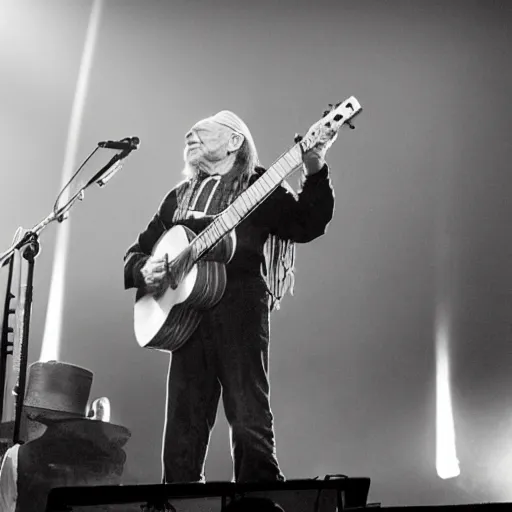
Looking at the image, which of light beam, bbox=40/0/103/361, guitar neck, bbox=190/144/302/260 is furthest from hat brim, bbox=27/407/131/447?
guitar neck, bbox=190/144/302/260

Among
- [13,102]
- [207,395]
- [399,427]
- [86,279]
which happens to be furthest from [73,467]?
[13,102]

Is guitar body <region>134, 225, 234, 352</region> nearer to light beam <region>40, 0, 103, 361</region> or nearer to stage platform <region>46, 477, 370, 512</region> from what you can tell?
light beam <region>40, 0, 103, 361</region>

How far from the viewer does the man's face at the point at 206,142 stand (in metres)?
3.57

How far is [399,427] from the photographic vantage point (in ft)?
10.9

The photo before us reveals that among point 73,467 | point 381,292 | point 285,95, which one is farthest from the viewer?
point 285,95

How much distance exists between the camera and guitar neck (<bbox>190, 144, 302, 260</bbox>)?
331cm

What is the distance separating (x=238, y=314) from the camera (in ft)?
10.8

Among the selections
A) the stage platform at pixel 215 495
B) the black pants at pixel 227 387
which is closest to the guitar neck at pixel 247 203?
the black pants at pixel 227 387

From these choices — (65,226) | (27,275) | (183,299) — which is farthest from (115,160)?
(183,299)

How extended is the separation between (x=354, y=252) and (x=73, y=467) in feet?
4.93

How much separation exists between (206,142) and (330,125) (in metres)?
0.63

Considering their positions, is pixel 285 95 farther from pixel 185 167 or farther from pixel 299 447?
pixel 299 447

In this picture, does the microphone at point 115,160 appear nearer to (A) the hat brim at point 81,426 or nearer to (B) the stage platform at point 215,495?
(A) the hat brim at point 81,426

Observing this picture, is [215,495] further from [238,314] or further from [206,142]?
[206,142]
